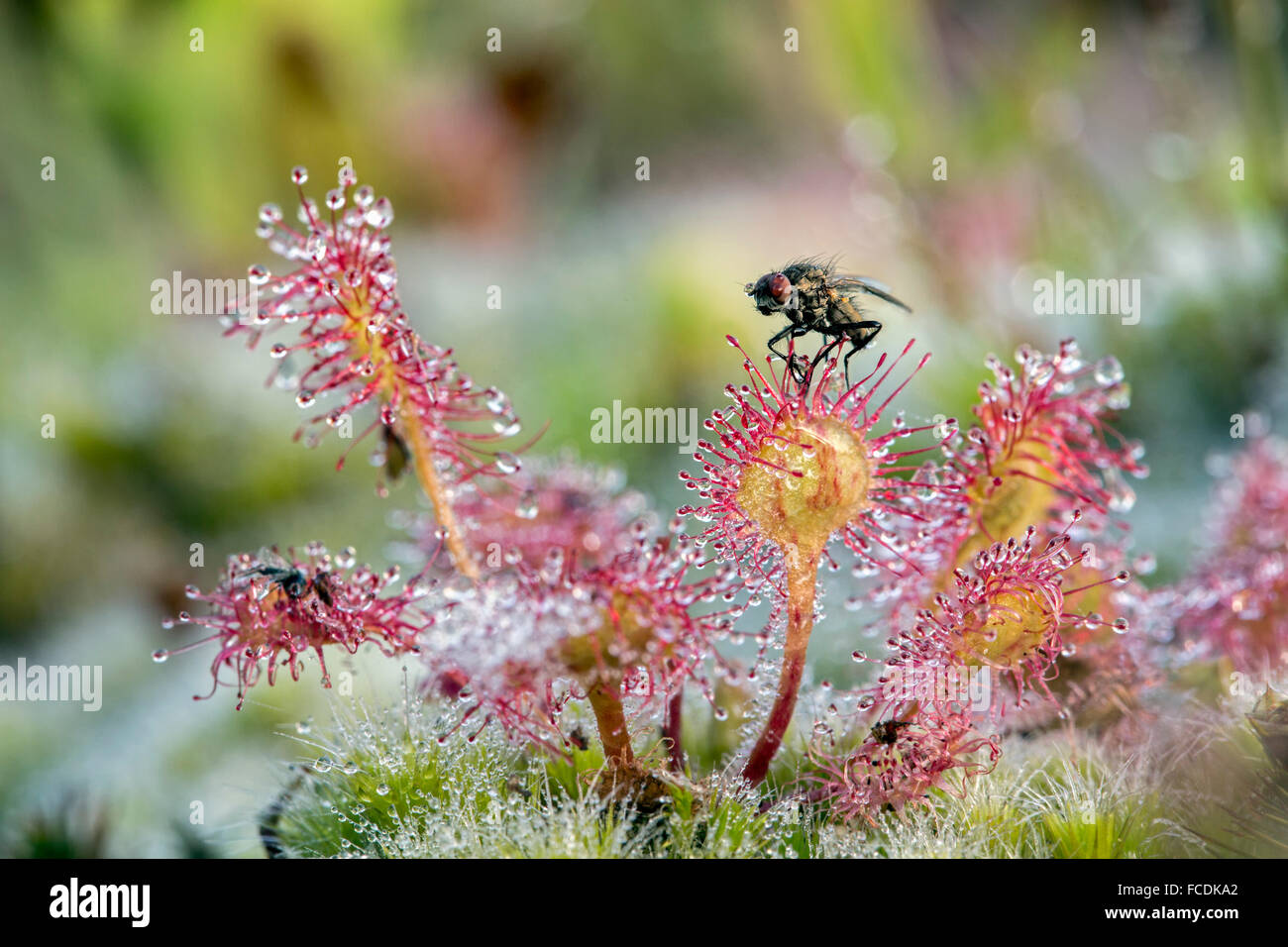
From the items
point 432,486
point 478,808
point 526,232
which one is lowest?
point 478,808

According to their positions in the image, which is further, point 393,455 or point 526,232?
point 526,232

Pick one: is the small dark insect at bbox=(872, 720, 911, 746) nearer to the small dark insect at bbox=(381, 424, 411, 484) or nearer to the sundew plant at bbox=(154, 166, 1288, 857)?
the sundew plant at bbox=(154, 166, 1288, 857)

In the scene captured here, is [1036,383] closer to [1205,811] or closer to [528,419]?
[1205,811]

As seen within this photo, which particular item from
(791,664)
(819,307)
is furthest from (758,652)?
(819,307)

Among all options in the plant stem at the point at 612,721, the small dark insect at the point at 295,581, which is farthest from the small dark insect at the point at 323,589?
the plant stem at the point at 612,721

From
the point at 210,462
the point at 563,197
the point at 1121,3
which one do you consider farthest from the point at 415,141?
the point at 1121,3

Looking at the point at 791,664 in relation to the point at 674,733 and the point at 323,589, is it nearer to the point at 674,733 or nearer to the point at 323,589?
the point at 674,733
